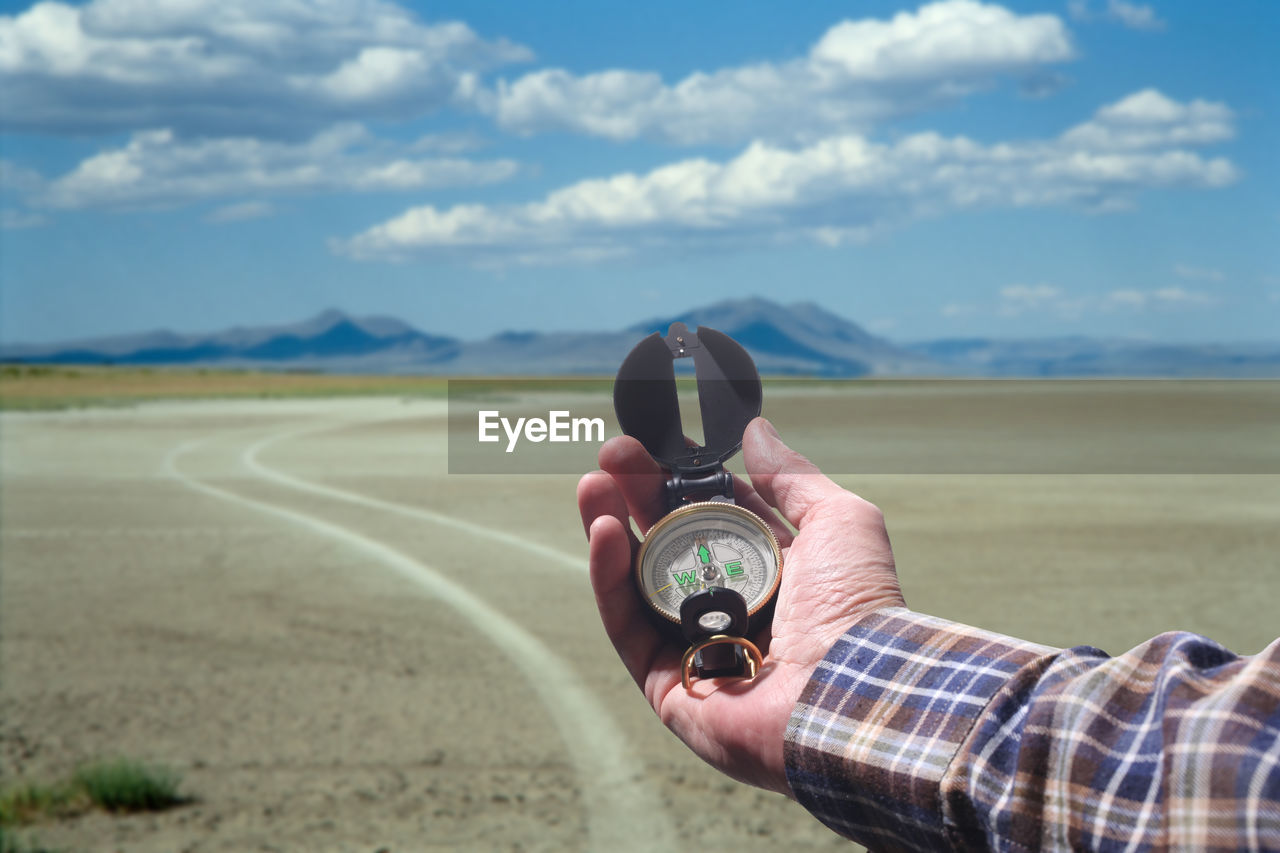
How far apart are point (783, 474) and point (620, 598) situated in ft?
1.71

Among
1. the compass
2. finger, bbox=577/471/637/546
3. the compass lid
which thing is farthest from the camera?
the compass lid

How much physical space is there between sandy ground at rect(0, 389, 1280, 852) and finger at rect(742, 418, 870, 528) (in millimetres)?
1604

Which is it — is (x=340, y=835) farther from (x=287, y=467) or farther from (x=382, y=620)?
(x=287, y=467)

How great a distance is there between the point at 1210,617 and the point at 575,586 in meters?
8.20

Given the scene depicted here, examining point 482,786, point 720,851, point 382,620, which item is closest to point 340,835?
point 482,786

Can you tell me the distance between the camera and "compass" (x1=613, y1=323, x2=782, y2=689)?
2.51 m

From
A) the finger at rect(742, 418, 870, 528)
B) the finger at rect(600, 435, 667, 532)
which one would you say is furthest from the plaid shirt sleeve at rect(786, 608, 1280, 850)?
the finger at rect(600, 435, 667, 532)

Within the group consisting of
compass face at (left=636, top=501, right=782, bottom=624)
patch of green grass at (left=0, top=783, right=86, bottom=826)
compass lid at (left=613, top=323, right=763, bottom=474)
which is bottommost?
patch of green grass at (left=0, top=783, right=86, bottom=826)

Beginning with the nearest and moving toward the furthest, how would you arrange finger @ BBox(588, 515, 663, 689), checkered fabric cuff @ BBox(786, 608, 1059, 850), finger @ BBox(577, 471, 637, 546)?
checkered fabric cuff @ BBox(786, 608, 1059, 850) → finger @ BBox(588, 515, 663, 689) → finger @ BBox(577, 471, 637, 546)

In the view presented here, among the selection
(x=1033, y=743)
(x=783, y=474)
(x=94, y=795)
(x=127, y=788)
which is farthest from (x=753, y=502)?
(x=94, y=795)

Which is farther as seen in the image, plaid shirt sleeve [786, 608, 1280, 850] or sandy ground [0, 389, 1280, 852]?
sandy ground [0, 389, 1280, 852]

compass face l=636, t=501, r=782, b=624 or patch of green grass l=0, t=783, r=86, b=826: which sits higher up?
compass face l=636, t=501, r=782, b=624

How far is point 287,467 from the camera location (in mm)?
29453

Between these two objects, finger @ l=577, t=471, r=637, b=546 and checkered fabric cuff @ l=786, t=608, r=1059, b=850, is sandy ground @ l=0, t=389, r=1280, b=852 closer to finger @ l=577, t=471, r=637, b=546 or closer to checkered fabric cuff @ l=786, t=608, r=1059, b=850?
finger @ l=577, t=471, r=637, b=546
